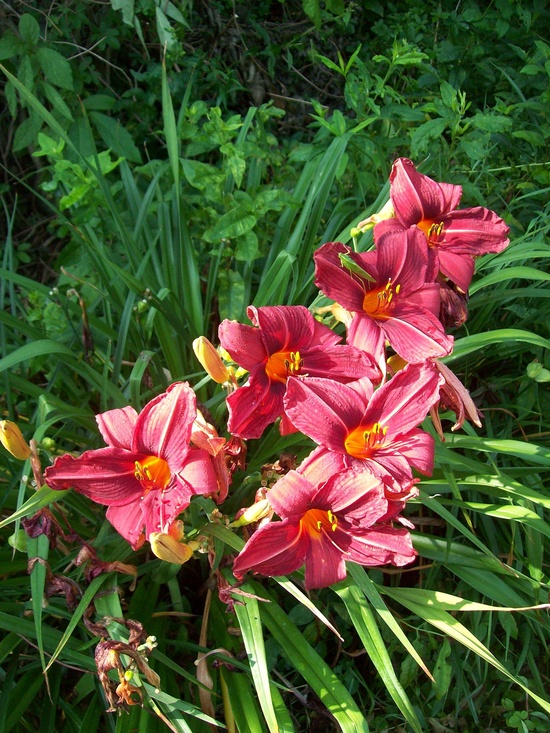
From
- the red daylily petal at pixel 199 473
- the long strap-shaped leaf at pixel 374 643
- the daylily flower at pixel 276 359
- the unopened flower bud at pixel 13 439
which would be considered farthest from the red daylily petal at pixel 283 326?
the long strap-shaped leaf at pixel 374 643

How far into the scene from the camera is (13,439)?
1.13 meters

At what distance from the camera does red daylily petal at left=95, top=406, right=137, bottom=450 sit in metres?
1.08

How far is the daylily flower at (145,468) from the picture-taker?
102 centimetres

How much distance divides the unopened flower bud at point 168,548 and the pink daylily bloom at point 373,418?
0.80 feet

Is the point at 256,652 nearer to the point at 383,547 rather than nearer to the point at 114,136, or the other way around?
the point at 383,547

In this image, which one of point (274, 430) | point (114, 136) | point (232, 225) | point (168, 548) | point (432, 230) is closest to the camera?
point (168, 548)

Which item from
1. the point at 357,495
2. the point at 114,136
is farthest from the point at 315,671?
the point at 114,136

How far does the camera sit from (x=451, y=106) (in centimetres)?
203

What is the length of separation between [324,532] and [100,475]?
36 centimetres

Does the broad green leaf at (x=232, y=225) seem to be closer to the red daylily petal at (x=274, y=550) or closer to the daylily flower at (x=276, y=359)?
the daylily flower at (x=276, y=359)

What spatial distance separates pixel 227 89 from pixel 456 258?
194 centimetres

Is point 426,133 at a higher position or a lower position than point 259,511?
higher

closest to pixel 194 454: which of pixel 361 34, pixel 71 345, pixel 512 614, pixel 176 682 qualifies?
pixel 176 682

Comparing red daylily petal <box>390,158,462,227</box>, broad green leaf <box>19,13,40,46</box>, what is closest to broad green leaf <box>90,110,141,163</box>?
broad green leaf <box>19,13,40,46</box>
